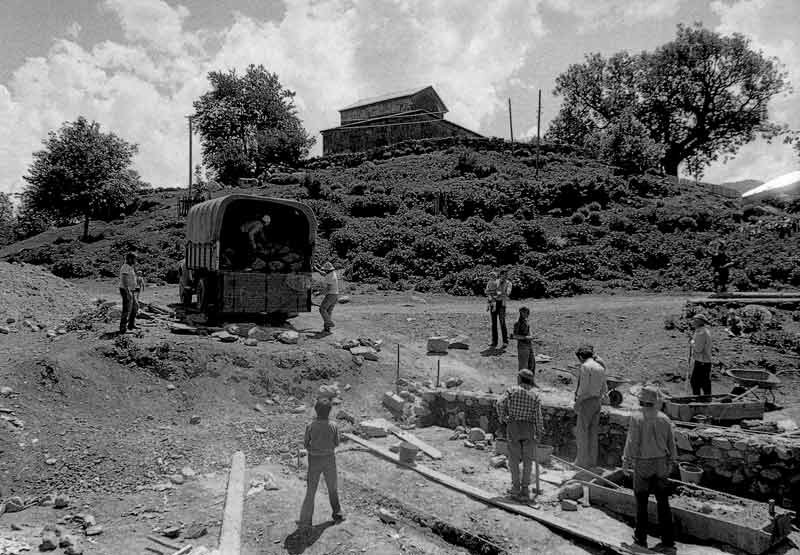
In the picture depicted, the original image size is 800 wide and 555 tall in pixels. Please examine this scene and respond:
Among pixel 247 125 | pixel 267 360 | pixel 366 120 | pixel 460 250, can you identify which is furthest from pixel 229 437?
pixel 247 125

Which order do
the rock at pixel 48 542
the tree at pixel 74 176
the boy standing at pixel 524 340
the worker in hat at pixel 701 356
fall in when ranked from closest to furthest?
1. the rock at pixel 48 542
2. the worker in hat at pixel 701 356
3. the boy standing at pixel 524 340
4. the tree at pixel 74 176

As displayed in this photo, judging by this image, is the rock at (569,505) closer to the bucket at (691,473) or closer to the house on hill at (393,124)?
the bucket at (691,473)

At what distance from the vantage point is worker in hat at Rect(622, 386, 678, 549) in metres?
5.99

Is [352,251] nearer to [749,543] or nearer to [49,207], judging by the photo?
[49,207]

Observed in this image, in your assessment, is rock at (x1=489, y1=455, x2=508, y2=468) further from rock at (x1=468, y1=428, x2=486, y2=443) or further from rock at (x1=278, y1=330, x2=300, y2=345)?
rock at (x1=278, y1=330, x2=300, y2=345)

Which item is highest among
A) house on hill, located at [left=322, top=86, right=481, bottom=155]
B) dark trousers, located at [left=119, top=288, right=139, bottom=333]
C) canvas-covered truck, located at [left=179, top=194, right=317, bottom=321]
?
house on hill, located at [left=322, top=86, right=481, bottom=155]

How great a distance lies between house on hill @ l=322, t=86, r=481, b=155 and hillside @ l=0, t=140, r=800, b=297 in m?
7.94

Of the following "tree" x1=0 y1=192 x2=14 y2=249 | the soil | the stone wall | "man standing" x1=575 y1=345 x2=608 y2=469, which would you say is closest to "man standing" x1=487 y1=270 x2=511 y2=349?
the soil

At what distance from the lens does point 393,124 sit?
50250 mm

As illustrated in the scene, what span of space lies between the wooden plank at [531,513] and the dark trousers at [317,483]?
1.60 metres

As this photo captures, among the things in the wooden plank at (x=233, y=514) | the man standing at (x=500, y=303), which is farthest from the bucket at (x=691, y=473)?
the man standing at (x=500, y=303)

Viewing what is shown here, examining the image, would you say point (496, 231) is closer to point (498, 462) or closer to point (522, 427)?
point (498, 462)

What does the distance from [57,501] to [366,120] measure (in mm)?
49576

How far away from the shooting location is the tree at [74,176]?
113 ft
